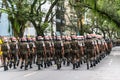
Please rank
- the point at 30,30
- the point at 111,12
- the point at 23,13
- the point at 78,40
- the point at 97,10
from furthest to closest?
the point at 30,30, the point at 111,12, the point at 97,10, the point at 23,13, the point at 78,40

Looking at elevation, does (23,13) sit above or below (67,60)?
above

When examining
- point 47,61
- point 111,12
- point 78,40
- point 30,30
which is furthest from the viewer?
point 30,30

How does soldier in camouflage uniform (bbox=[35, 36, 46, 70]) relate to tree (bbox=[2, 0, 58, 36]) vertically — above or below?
below

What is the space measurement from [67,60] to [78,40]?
273cm

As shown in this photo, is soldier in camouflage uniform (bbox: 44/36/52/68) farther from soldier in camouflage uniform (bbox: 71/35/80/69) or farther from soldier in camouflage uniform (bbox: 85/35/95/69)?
soldier in camouflage uniform (bbox: 85/35/95/69)

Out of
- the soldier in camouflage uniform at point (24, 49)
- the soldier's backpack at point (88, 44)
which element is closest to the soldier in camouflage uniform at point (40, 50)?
the soldier in camouflage uniform at point (24, 49)

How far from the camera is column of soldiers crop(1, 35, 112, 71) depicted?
26.8 meters

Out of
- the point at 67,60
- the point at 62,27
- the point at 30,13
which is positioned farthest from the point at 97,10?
the point at 62,27

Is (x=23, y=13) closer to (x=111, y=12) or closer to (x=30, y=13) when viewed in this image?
(x=30, y=13)

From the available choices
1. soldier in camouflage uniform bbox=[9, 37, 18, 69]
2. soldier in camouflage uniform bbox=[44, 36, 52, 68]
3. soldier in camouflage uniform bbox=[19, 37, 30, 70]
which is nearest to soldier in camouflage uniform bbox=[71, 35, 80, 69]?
soldier in camouflage uniform bbox=[44, 36, 52, 68]

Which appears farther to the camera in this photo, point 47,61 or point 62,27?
point 62,27

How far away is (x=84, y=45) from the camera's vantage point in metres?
27.0

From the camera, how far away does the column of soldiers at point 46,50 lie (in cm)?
2675

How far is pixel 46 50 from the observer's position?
28.3 m
